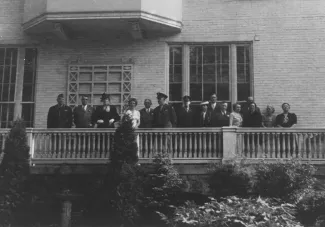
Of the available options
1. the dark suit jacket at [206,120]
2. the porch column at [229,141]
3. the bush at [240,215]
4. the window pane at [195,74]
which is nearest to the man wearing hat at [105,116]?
the dark suit jacket at [206,120]

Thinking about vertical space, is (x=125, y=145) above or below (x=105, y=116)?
below

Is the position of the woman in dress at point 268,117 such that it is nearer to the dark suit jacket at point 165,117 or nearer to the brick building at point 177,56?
the brick building at point 177,56

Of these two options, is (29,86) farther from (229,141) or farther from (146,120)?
(229,141)

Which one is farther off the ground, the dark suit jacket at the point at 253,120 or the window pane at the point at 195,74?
the window pane at the point at 195,74

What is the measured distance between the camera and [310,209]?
1386 centimetres

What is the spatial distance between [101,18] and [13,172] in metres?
5.76

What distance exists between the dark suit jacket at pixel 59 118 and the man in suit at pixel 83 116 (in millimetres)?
236

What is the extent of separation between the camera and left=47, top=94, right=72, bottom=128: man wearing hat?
1653 cm

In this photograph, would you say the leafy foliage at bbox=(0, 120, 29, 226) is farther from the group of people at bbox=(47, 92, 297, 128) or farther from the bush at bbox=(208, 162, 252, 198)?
the bush at bbox=(208, 162, 252, 198)

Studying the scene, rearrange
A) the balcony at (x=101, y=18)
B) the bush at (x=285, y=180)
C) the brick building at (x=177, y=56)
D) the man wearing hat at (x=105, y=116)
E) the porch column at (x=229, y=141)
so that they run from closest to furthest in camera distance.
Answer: the bush at (x=285, y=180), the porch column at (x=229, y=141), the man wearing hat at (x=105, y=116), the balcony at (x=101, y=18), the brick building at (x=177, y=56)

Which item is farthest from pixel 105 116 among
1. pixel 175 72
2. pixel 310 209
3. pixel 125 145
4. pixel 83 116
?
pixel 310 209

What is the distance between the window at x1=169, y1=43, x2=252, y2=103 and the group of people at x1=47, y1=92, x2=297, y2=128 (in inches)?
74.8

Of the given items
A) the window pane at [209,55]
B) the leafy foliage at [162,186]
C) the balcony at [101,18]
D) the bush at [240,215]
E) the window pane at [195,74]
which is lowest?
the bush at [240,215]

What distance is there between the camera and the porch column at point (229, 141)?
15497 mm
